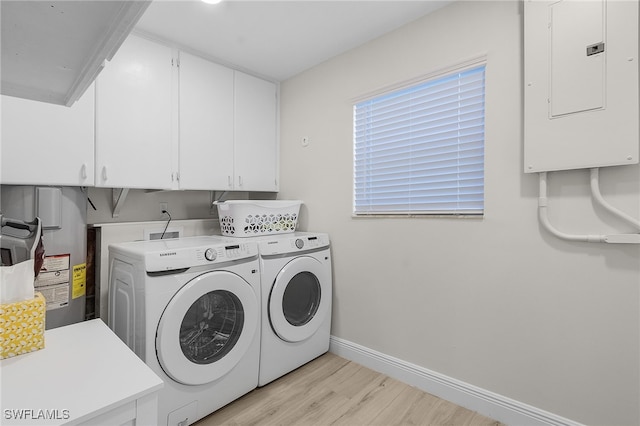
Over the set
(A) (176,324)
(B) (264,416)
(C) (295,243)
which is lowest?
(B) (264,416)

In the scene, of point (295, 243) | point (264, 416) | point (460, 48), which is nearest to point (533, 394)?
point (264, 416)

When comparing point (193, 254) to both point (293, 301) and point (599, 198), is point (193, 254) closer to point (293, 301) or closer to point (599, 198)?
point (293, 301)

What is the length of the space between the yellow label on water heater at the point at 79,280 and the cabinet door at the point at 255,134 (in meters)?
1.12

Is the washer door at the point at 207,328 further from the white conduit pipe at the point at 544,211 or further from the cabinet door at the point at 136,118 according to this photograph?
the white conduit pipe at the point at 544,211

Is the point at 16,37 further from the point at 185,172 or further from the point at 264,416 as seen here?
the point at 264,416

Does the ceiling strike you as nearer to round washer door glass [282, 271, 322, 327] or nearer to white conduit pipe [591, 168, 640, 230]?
white conduit pipe [591, 168, 640, 230]

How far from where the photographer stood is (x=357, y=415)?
68.9 inches

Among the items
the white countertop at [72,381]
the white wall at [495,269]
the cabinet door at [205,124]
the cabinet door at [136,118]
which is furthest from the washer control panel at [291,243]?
the white countertop at [72,381]

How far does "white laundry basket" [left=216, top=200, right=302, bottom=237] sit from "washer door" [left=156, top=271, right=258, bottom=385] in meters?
0.50

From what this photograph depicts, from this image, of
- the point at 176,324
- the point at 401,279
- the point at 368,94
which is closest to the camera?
the point at 176,324

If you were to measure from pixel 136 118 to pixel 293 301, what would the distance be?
1.58 m

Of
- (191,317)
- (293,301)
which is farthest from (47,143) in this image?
(293,301)

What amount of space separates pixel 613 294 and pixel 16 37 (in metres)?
2.15

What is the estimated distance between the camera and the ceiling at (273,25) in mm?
1820
